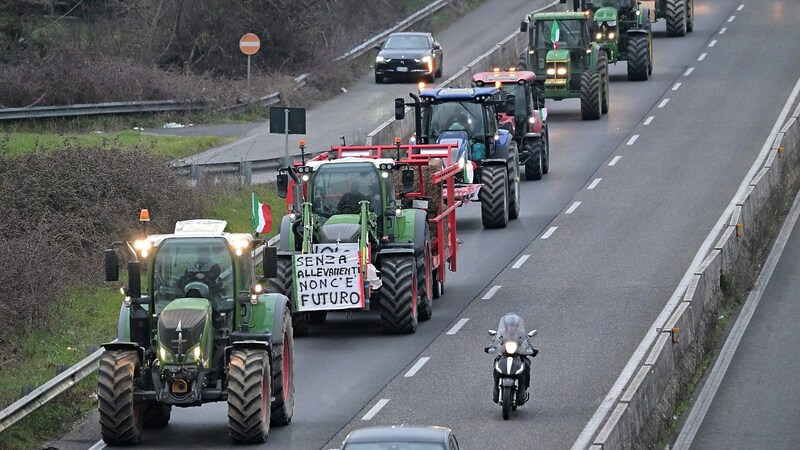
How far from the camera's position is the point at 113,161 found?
108 feet

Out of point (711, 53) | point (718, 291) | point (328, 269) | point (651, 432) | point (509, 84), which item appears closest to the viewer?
point (651, 432)

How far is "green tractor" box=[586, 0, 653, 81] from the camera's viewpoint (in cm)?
5084

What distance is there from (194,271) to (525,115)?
65.6 feet

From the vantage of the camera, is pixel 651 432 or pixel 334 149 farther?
pixel 334 149

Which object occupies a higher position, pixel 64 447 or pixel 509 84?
pixel 509 84

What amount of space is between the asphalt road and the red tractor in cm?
69

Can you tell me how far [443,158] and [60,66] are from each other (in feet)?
62.4

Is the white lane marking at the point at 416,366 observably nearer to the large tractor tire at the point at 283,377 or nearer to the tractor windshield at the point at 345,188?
the tractor windshield at the point at 345,188

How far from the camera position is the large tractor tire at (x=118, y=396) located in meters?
18.9

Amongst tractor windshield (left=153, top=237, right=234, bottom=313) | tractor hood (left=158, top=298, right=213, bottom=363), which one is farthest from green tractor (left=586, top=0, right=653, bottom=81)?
tractor hood (left=158, top=298, right=213, bottom=363)

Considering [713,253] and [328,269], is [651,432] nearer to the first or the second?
[328,269]

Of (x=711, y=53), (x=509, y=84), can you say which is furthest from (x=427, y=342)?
(x=711, y=53)

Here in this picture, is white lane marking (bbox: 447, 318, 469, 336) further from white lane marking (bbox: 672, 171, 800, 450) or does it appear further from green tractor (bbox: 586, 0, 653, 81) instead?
green tractor (bbox: 586, 0, 653, 81)

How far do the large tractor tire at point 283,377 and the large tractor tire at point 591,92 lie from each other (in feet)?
86.0
